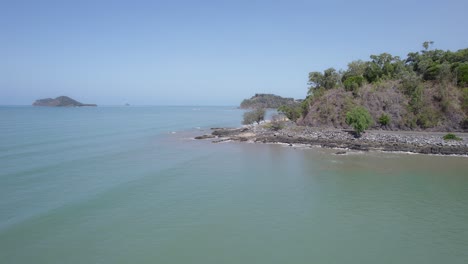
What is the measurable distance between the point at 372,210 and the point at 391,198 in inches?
106

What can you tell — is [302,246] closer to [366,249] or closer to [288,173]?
[366,249]

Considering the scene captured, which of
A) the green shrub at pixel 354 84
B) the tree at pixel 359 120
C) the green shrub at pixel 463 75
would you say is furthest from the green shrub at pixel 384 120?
the green shrub at pixel 463 75

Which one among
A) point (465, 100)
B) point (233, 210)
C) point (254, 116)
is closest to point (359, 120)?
point (465, 100)

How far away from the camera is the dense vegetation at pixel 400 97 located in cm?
4322

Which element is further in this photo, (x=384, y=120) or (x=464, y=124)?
(x=384, y=120)

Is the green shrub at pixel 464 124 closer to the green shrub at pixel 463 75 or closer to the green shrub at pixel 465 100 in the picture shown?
the green shrub at pixel 465 100

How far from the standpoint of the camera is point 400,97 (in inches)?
1855

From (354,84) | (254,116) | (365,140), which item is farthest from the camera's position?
(254,116)

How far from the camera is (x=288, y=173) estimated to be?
2547cm

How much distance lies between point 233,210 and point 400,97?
40.3 meters

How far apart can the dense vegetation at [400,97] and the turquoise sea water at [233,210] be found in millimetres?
15294

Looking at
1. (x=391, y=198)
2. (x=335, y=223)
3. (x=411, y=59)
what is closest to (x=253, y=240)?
(x=335, y=223)

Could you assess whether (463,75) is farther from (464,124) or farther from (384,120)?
(384,120)

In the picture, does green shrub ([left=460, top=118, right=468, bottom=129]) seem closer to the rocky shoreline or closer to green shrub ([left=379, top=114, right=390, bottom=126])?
the rocky shoreline
